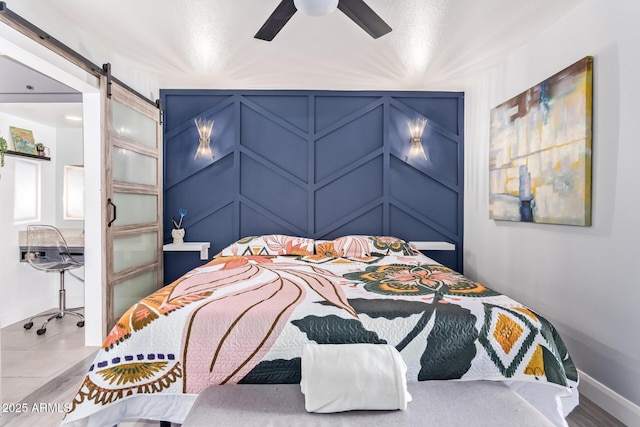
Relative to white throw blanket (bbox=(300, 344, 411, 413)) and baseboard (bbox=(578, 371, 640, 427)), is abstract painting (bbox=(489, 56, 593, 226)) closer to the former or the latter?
baseboard (bbox=(578, 371, 640, 427))

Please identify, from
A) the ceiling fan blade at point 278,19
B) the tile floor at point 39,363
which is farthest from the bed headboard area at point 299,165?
the ceiling fan blade at point 278,19

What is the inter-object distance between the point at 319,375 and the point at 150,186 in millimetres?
2897

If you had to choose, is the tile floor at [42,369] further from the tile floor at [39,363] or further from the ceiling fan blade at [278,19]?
the ceiling fan blade at [278,19]

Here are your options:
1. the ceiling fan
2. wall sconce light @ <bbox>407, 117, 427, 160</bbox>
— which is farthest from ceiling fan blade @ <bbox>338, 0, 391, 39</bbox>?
wall sconce light @ <bbox>407, 117, 427, 160</bbox>

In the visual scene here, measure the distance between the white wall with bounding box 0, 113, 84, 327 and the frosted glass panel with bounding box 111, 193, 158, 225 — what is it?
3.59ft

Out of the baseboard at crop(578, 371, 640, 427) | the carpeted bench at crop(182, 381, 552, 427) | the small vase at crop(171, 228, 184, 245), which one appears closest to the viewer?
the carpeted bench at crop(182, 381, 552, 427)

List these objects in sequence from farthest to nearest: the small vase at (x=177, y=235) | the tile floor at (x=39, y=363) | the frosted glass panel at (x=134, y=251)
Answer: the small vase at (x=177, y=235) → the frosted glass panel at (x=134, y=251) → the tile floor at (x=39, y=363)

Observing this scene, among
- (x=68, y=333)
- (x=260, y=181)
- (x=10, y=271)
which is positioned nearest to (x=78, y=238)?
(x=10, y=271)

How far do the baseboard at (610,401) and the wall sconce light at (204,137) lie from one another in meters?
3.68

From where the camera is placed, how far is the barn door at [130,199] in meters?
2.86

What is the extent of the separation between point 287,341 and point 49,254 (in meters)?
3.06

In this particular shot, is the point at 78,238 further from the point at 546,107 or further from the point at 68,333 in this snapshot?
the point at 546,107

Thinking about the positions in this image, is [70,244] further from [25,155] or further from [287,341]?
[287,341]

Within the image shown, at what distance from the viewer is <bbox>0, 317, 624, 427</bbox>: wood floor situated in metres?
1.91
